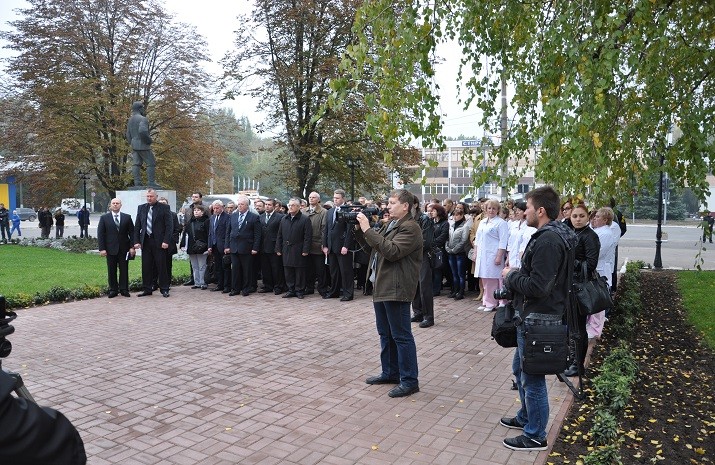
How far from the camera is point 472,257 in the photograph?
11.4 m

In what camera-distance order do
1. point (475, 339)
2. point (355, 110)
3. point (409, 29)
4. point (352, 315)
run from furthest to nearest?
point (355, 110)
point (352, 315)
point (475, 339)
point (409, 29)

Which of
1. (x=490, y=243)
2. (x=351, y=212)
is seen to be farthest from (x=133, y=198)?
(x=351, y=212)

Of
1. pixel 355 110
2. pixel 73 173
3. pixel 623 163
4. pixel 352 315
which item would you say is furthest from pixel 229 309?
pixel 73 173

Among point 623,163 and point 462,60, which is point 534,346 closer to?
point 623,163

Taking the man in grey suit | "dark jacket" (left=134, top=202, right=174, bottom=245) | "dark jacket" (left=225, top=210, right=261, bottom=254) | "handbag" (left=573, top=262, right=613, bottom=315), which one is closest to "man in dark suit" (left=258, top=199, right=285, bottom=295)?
"dark jacket" (left=225, top=210, right=261, bottom=254)

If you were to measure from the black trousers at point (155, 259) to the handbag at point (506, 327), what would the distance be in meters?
9.10

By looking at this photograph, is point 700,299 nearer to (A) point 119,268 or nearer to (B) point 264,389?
(B) point 264,389

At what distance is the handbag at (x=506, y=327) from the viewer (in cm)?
483

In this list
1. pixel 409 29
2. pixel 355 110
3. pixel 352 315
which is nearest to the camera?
pixel 409 29

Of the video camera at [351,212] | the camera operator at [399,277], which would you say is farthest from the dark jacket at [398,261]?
the video camera at [351,212]

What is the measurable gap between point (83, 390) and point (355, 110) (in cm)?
1766

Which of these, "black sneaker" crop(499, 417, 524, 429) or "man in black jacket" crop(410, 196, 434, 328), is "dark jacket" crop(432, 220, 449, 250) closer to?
"man in black jacket" crop(410, 196, 434, 328)

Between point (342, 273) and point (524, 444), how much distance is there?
24.3 feet

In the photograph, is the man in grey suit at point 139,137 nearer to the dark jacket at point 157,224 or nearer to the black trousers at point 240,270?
the dark jacket at point 157,224
